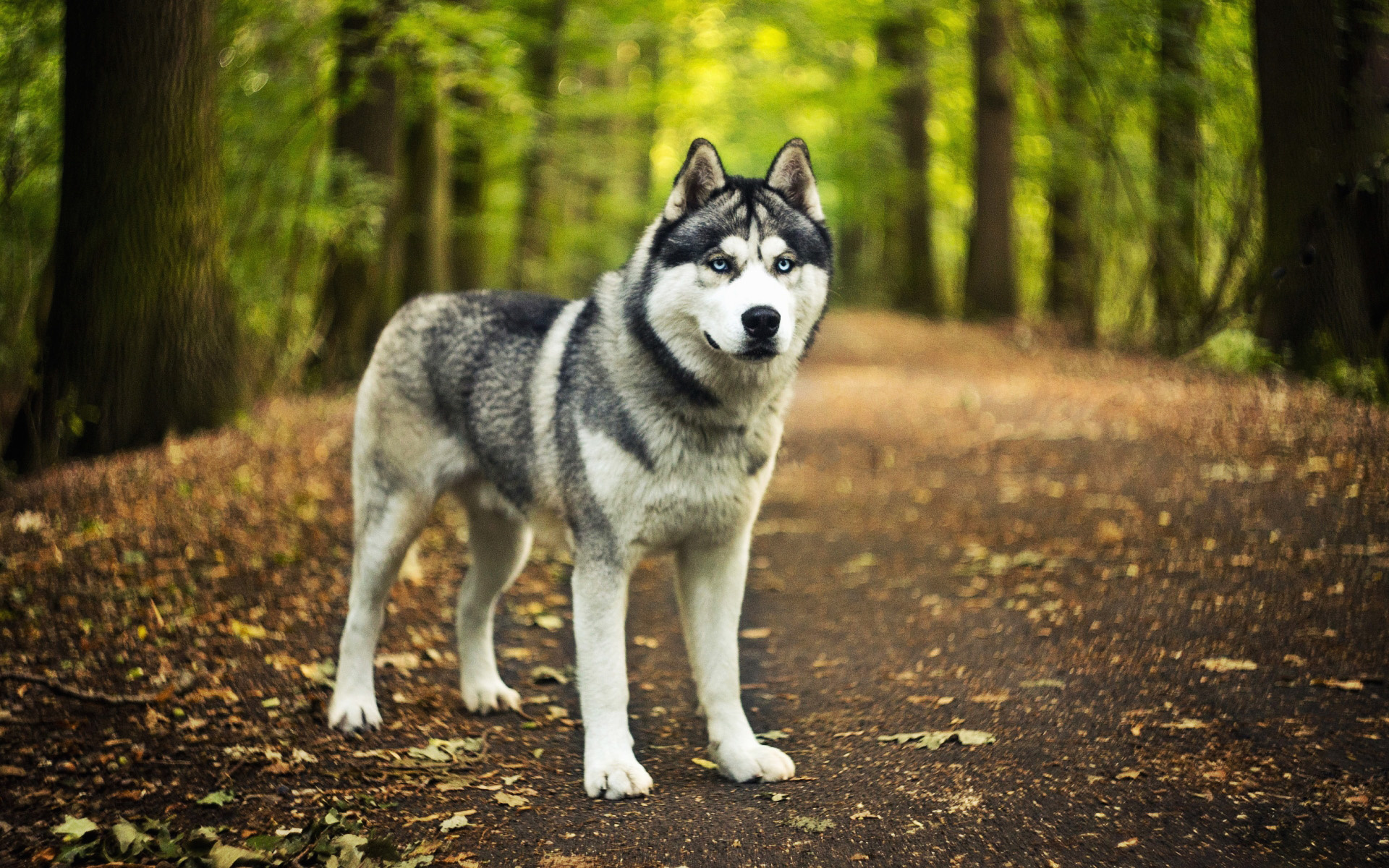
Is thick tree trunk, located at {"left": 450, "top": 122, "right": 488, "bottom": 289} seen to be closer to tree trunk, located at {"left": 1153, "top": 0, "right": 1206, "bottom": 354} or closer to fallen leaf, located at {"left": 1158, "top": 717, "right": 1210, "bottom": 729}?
tree trunk, located at {"left": 1153, "top": 0, "right": 1206, "bottom": 354}

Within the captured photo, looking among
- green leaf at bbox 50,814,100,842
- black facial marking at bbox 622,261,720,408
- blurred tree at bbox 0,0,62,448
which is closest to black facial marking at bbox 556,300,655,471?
black facial marking at bbox 622,261,720,408

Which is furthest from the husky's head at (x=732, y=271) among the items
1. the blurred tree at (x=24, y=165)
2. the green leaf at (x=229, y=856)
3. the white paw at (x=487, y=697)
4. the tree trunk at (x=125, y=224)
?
the blurred tree at (x=24, y=165)

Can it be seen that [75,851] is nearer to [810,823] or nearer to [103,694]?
[103,694]

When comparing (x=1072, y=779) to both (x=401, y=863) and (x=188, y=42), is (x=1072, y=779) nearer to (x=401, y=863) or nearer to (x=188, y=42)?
(x=401, y=863)

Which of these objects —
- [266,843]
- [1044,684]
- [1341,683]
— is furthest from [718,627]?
[1341,683]

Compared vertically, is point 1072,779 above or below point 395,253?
below

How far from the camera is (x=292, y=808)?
330cm

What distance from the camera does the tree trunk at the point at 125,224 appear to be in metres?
6.95

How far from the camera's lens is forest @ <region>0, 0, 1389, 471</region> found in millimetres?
7141

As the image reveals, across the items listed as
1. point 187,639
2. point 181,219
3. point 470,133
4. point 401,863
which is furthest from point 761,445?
point 470,133

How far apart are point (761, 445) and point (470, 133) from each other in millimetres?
11740

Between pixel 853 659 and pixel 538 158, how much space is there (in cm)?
1415

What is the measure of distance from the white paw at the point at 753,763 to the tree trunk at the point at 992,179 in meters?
16.4

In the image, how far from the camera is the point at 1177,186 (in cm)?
1230
